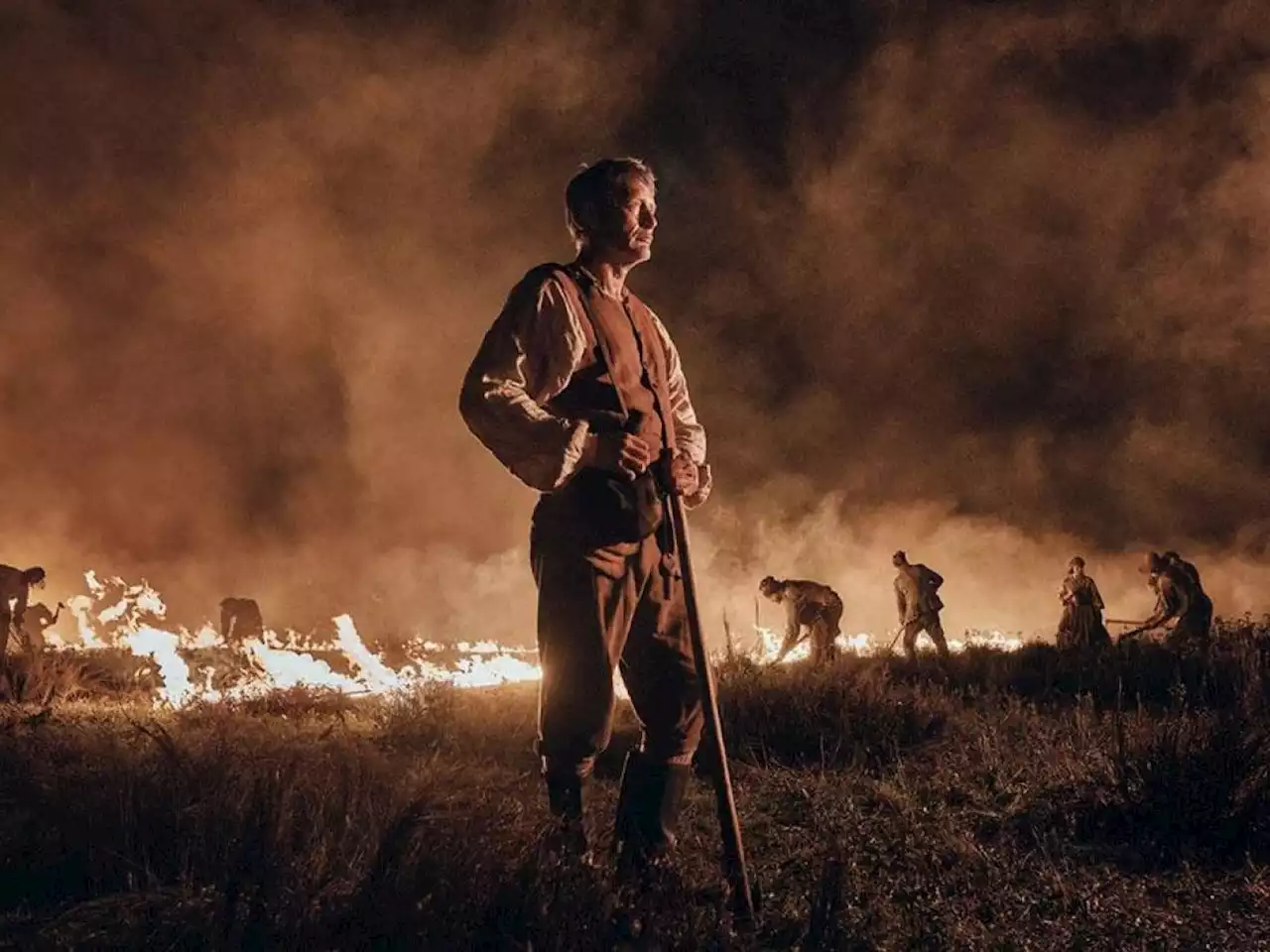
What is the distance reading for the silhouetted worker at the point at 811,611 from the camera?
40.9 feet

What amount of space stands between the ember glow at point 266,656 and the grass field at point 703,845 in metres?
0.68

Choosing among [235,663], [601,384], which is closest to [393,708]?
[601,384]

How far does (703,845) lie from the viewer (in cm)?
338

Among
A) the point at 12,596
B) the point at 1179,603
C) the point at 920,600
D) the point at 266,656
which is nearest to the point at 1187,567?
the point at 1179,603

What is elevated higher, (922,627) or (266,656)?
(922,627)

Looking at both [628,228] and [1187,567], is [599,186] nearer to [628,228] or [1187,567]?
[628,228]

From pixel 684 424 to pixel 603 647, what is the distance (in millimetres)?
958

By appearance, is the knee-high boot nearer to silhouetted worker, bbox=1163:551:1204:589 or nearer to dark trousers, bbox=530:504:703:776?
dark trousers, bbox=530:504:703:776

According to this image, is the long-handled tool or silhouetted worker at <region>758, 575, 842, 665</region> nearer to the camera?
the long-handled tool

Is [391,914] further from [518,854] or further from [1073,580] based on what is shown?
[1073,580]

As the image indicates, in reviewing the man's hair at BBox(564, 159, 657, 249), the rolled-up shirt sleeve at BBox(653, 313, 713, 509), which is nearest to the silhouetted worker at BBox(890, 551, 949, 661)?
the rolled-up shirt sleeve at BBox(653, 313, 713, 509)

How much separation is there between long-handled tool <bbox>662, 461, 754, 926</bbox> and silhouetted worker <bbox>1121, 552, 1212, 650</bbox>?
10.2 metres

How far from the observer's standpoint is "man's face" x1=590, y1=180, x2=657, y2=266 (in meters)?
2.99

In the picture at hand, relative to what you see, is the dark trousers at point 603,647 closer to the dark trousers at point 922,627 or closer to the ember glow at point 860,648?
the ember glow at point 860,648
